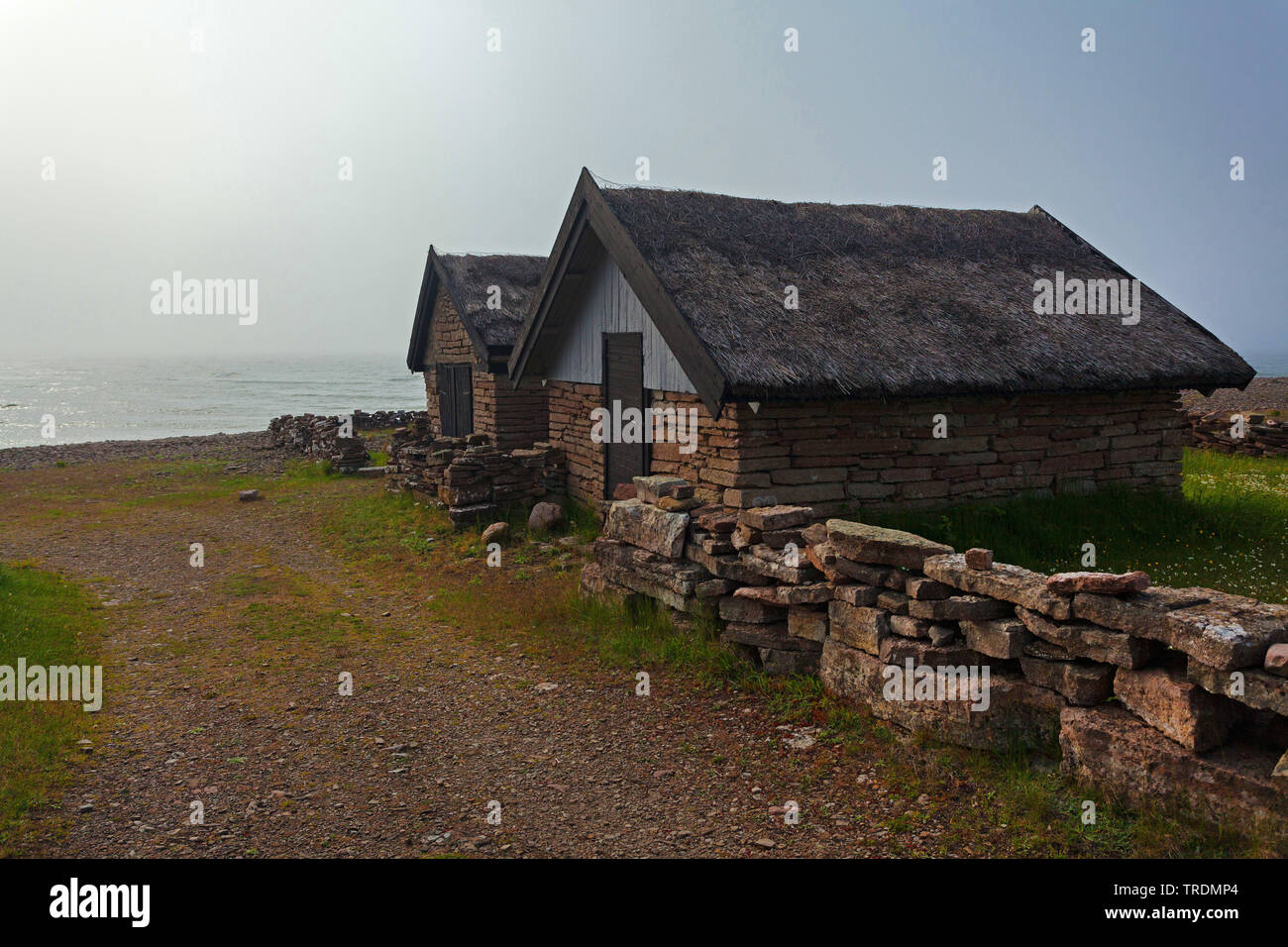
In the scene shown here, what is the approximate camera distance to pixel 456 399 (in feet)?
66.5

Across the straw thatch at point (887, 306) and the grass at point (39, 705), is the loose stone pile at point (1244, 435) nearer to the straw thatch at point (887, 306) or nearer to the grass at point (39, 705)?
the straw thatch at point (887, 306)

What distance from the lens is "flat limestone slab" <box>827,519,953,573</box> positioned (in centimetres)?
586

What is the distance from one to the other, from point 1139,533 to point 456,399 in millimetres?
14577

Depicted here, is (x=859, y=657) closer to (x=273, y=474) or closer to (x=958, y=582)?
(x=958, y=582)

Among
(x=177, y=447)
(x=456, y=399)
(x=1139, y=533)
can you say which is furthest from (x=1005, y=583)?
(x=177, y=447)

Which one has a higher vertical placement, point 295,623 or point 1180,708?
point 1180,708

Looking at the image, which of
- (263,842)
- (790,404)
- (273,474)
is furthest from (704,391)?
(273,474)

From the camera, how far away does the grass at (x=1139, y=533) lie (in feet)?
30.0

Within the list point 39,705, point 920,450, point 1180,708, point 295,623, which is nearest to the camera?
point 1180,708

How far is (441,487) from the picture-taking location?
14.1 m

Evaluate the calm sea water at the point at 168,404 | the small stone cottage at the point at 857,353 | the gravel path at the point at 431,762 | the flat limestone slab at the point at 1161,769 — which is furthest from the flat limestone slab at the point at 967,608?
the calm sea water at the point at 168,404

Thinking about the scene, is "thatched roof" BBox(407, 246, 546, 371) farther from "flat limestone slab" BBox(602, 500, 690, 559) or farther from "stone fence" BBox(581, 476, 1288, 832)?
"stone fence" BBox(581, 476, 1288, 832)

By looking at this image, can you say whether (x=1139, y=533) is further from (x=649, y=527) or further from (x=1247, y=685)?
(x=1247, y=685)

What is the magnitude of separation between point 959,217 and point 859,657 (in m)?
10.3
